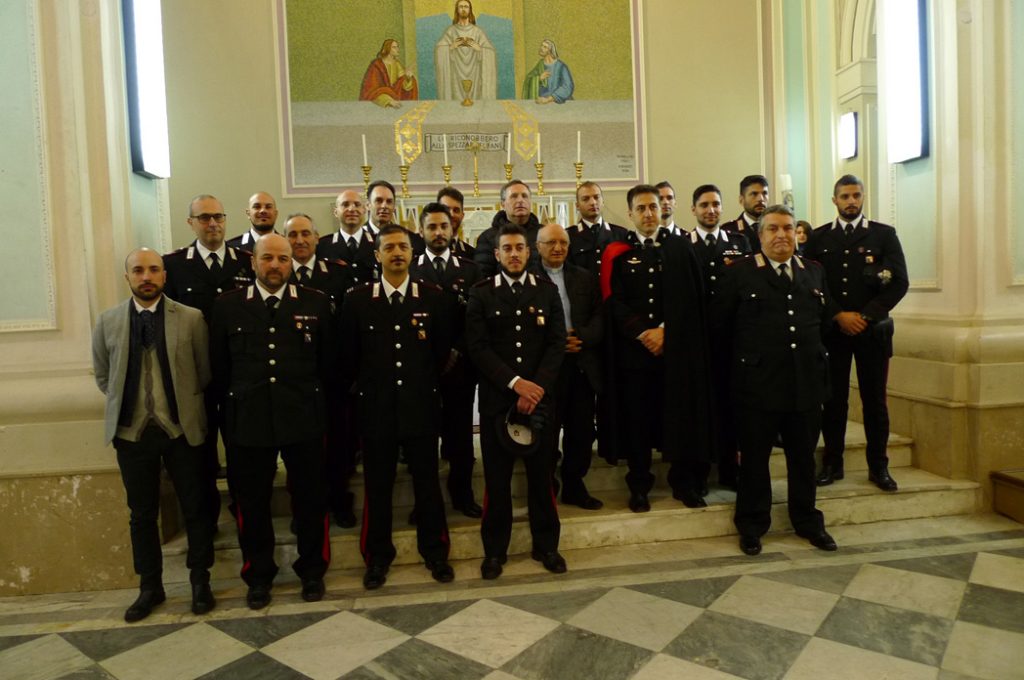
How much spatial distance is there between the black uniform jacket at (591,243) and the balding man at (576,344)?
225mm

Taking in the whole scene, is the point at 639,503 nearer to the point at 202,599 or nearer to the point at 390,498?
the point at 390,498

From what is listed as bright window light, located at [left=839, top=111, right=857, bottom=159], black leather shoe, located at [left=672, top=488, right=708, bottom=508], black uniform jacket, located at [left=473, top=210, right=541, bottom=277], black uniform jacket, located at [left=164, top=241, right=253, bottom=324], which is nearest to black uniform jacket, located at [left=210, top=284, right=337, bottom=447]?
black uniform jacket, located at [left=164, top=241, right=253, bottom=324]

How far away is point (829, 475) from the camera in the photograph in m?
4.24

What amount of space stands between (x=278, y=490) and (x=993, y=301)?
13.8 ft

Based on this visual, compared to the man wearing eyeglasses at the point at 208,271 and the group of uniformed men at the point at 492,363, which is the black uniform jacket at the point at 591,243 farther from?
the man wearing eyeglasses at the point at 208,271

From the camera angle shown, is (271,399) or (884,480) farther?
(884,480)

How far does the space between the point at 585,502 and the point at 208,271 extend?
88.4 inches

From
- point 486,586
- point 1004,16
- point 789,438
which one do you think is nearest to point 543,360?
point 486,586

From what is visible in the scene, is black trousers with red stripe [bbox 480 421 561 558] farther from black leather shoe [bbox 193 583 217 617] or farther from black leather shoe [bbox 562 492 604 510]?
black leather shoe [bbox 193 583 217 617]

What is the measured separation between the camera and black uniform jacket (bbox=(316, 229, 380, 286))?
4.11m

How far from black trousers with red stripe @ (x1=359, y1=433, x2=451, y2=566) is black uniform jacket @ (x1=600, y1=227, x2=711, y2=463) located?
1.13 metres

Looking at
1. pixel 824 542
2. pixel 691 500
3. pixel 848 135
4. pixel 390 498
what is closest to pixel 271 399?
pixel 390 498

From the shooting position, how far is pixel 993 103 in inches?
168

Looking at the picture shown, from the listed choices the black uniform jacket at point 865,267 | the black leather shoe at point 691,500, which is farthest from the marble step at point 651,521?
the black uniform jacket at point 865,267
